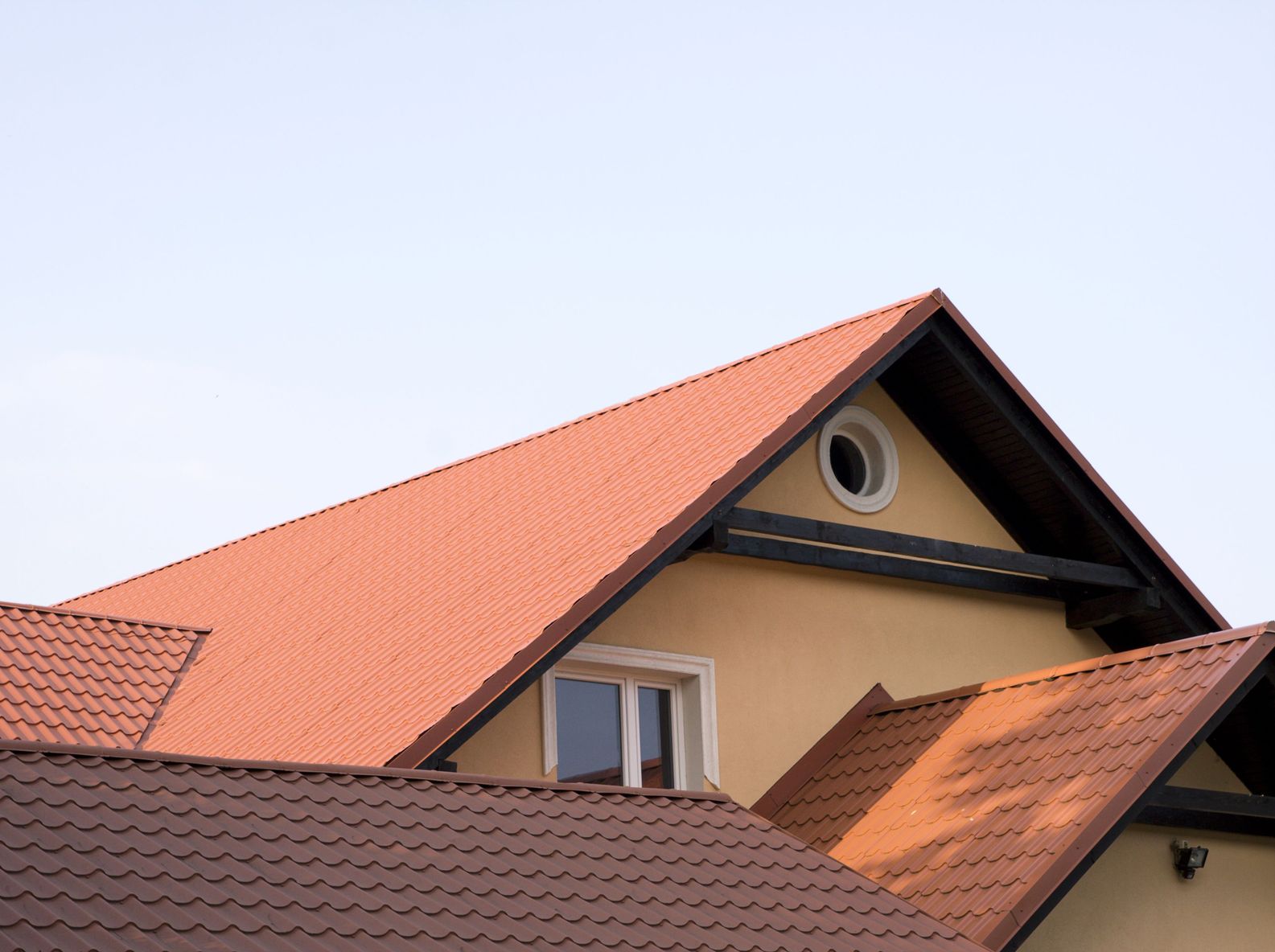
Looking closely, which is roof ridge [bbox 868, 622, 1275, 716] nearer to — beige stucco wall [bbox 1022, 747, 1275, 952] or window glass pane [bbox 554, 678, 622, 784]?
beige stucco wall [bbox 1022, 747, 1275, 952]

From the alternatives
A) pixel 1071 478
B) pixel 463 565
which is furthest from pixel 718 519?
pixel 1071 478

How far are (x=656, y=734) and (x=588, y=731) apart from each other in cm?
65

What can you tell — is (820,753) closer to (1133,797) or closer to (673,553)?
(673,553)

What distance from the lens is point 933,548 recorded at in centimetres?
1452

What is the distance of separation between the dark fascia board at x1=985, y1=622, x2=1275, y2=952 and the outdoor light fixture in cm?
77

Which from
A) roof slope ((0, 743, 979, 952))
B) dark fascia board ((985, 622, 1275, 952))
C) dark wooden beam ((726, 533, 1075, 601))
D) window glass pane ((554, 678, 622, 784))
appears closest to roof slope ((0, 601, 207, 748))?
window glass pane ((554, 678, 622, 784))

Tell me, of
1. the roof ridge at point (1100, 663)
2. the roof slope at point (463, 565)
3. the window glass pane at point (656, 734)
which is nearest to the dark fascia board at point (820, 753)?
the roof ridge at point (1100, 663)

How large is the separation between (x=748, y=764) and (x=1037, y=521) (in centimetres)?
388

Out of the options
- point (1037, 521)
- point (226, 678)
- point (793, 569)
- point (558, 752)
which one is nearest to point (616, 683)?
point (558, 752)

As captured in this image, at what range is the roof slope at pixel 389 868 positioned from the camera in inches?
285

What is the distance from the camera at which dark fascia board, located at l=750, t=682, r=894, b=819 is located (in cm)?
1308

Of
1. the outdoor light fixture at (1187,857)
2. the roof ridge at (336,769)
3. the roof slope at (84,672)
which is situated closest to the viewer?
the roof ridge at (336,769)

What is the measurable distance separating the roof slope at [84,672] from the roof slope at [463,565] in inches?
9.8

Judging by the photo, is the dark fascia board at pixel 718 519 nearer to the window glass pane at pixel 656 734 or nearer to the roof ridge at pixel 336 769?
the roof ridge at pixel 336 769
